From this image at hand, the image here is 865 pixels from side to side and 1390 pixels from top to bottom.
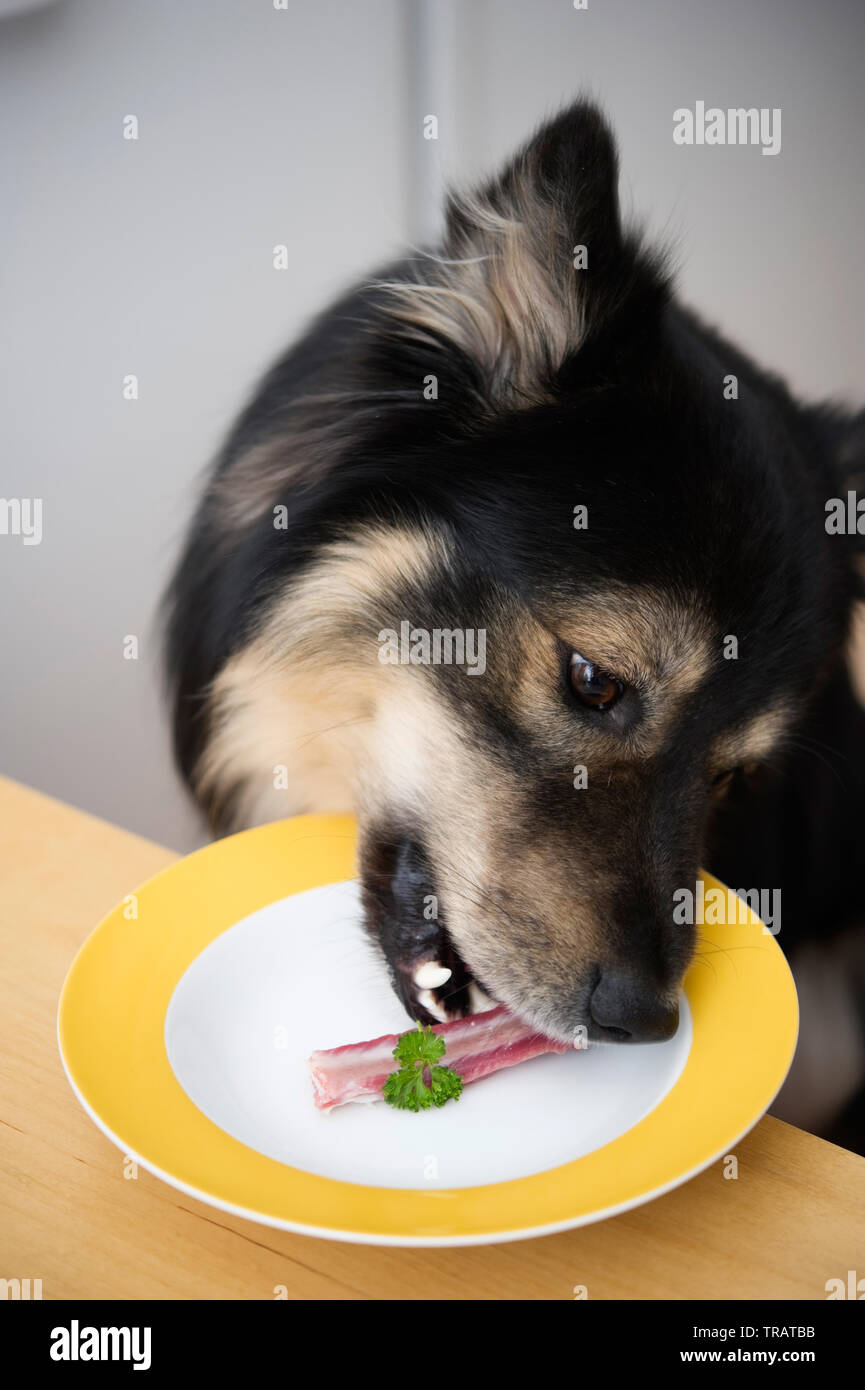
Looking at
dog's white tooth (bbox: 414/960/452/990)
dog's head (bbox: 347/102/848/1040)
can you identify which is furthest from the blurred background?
dog's white tooth (bbox: 414/960/452/990)

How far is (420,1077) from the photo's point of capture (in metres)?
1.12

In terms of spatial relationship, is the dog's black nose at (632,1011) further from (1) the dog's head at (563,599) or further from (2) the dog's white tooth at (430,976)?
(2) the dog's white tooth at (430,976)

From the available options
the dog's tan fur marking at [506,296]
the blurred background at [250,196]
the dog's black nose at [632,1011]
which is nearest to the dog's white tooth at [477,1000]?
the dog's black nose at [632,1011]

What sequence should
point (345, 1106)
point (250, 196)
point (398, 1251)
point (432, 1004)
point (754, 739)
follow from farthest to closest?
point (250, 196), point (754, 739), point (432, 1004), point (345, 1106), point (398, 1251)

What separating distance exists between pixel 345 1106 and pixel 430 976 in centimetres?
24

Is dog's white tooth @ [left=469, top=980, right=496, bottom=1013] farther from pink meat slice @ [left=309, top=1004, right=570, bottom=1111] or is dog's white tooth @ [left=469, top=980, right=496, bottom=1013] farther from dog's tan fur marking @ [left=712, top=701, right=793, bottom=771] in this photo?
dog's tan fur marking @ [left=712, top=701, right=793, bottom=771]

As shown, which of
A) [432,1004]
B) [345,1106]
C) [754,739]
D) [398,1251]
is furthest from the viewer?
[754,739]

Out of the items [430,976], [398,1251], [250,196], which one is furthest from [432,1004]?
[250,196]

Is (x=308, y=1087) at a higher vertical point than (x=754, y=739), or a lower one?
lower

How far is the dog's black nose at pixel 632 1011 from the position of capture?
1.15 metres

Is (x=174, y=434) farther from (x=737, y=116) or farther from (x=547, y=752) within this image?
(x=547, y=752)

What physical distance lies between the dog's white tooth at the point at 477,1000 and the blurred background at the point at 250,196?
132cm

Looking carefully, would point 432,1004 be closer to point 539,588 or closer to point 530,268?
point 539,588

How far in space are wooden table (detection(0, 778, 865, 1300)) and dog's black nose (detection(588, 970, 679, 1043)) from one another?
0.13m
